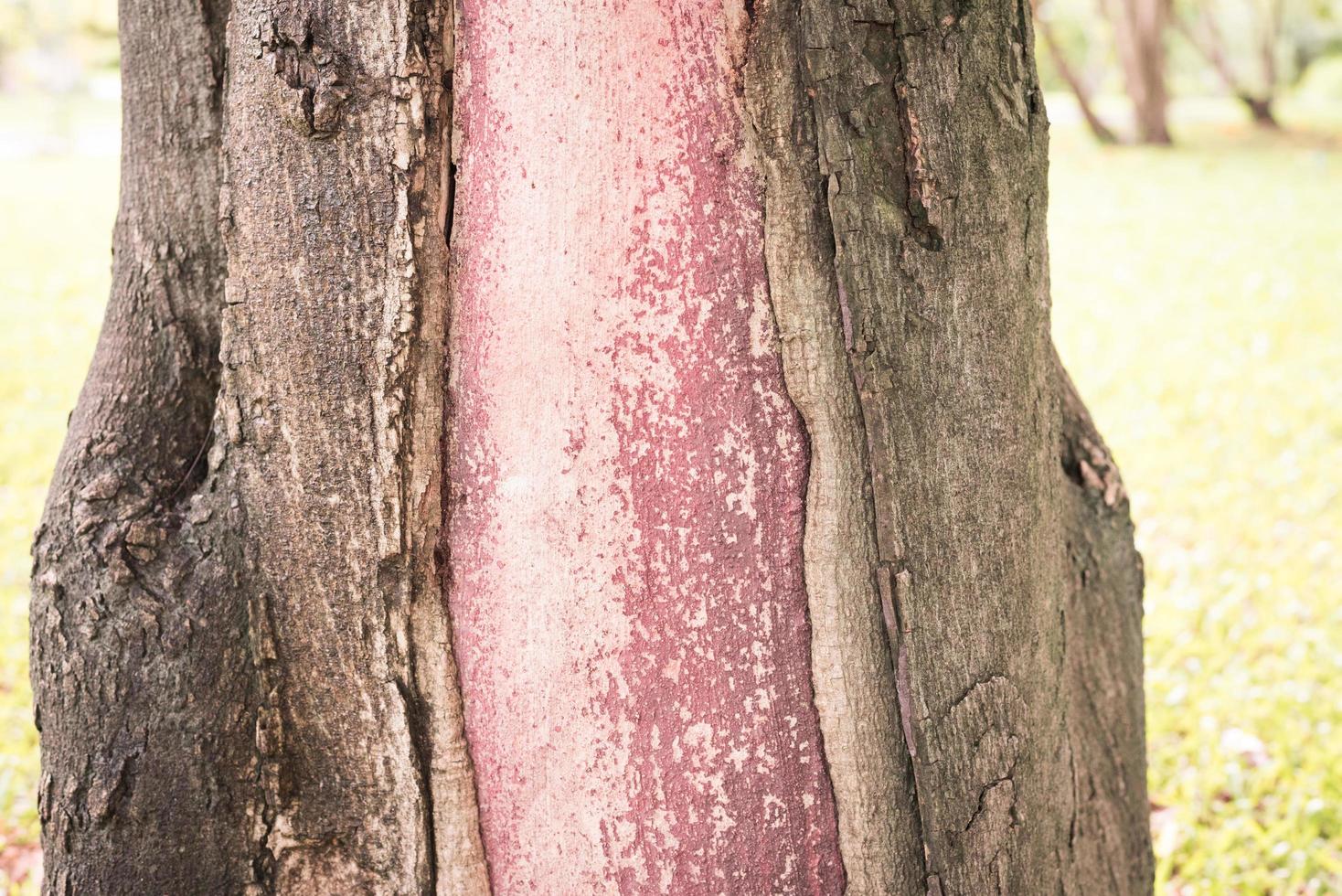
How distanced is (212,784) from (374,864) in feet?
0.78

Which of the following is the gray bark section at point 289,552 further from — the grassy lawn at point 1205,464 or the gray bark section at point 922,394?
the grassy lawn at point 1205,464

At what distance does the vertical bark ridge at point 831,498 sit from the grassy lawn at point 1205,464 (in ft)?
5.70

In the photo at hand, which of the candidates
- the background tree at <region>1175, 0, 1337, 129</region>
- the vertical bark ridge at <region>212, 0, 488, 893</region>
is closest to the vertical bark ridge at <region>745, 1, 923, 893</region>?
the vertical bark ridge at <region>212, 0, 488, 893</region>

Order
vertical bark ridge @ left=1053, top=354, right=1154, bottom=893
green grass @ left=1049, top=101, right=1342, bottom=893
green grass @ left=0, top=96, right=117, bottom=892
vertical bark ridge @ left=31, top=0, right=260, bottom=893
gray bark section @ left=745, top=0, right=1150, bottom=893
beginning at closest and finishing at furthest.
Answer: gray bark section @ left=745, top=0, right=1150, bottom=893
vertical bark ridge @ left=31, top=0, right=260, bottom=893
vertical bark ridge @ left=1053, top=354, right=1154, bottom=893
green grass @ left=1049, top=101, right=1342, bottom=893
green grass @ left=0, top=96, right=117, bottom=892

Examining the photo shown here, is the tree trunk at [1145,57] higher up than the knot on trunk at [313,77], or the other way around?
the tree trunk at [1145,57]

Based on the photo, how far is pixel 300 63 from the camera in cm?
136

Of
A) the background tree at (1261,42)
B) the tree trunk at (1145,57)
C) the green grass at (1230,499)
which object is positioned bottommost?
the green grass at (1230,499)

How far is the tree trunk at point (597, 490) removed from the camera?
135 cm

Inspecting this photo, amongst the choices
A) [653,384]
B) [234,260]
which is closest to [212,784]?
[234,260]

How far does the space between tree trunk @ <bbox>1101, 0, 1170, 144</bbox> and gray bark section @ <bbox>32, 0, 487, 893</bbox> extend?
60.9 feet

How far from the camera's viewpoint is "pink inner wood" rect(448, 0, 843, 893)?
1352 mm

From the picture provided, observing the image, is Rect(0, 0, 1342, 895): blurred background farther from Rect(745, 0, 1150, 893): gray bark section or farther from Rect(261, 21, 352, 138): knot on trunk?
Rect(261, 21, 352, 138): knot on trunk

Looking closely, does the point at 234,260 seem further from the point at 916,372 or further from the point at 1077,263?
the point at 1077,263

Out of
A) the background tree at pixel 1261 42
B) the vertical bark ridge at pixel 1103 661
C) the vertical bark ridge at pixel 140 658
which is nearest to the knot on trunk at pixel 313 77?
the vertical bark ridge at pixel 140 658
